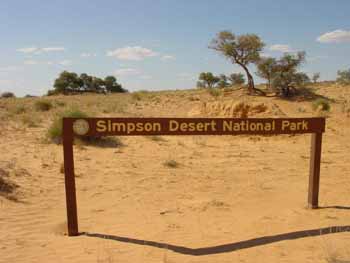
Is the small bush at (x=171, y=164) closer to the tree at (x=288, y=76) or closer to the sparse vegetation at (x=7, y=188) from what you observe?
the sparse vegetation at (x=7, y=188)

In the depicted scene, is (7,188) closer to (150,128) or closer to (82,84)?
(150,128)

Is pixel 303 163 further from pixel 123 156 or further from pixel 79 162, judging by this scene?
pixel 79 162

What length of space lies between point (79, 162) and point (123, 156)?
1447 millimetres

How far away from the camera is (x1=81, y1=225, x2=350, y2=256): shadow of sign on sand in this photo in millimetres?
A: 4453

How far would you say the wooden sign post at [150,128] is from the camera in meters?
4.72

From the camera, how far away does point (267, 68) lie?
2617 cm

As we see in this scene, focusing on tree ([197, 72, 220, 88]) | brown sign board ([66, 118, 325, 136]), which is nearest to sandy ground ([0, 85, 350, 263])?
brown sign board ([66, 118, 325, 136])

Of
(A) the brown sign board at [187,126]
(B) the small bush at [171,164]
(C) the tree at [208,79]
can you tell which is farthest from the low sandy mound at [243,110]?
(C) the tree at [208,79]

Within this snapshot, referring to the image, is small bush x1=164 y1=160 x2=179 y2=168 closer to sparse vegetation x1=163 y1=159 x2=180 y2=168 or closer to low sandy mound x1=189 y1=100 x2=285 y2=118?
sparse vegetation x1=163 y1=159 x2=180 y2=168

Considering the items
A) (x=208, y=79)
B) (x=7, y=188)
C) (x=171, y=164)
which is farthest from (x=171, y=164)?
(x=208, y=79)

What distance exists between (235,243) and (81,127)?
2.51 m

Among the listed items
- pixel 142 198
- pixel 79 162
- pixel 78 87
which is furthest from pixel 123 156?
pixel 78 87

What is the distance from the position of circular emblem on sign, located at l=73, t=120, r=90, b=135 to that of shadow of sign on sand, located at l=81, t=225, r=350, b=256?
4.63ft

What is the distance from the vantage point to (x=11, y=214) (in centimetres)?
562
